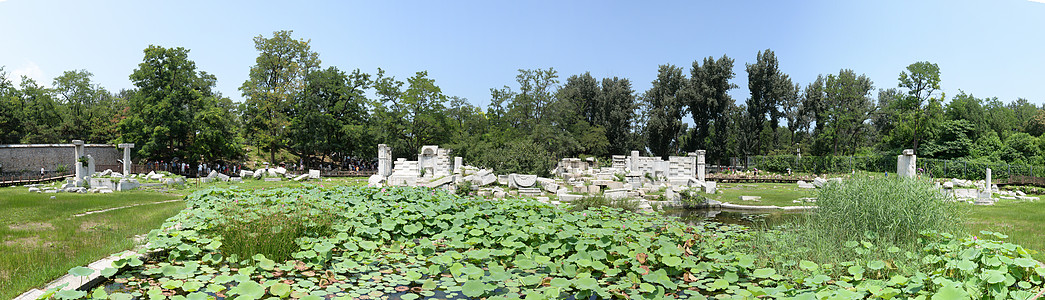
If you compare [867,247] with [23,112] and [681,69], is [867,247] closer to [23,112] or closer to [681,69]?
[681,69]

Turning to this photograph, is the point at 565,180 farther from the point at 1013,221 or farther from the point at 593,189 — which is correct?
the point at 1013,221

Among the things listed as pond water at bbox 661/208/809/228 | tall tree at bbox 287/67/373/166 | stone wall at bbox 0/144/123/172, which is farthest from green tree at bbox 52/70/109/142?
pond water at bbox 661/208/809/228

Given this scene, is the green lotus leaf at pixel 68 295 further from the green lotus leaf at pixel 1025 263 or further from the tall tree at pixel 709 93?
the tall tree at pixel 709 93

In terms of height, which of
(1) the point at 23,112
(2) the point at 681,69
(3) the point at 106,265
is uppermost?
(2) the point at 681,69

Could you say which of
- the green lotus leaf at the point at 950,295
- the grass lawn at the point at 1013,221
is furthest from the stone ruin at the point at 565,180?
the green lotus leaf at the point at 950,295

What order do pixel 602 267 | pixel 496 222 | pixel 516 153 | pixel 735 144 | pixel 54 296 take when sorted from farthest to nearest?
→ pixel 735 144 → pixel 516 153 → pixel 496 222 → pixel 602 267 → pixel 54 296

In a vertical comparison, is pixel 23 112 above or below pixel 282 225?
above

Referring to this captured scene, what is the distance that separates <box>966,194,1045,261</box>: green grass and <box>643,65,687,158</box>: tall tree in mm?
26579

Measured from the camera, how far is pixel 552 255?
5.71 metres

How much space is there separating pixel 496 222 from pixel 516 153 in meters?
11.9

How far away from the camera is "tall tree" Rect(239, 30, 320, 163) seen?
32.2m

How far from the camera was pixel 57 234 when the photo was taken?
6922 millimetres

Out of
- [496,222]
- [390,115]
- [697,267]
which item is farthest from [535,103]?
[697,267]

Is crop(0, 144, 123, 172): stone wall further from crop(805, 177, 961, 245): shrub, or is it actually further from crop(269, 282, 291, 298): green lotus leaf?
crop(805, 177, 961, 245): shrub
